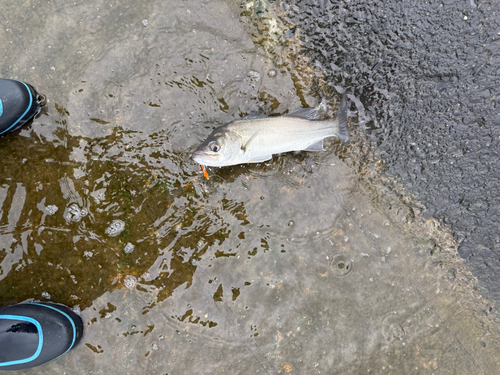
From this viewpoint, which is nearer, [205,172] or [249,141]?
[249,141]

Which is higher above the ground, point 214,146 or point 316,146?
point 214,146

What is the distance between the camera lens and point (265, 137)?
3.10 m

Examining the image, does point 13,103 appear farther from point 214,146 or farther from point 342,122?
point 342,122

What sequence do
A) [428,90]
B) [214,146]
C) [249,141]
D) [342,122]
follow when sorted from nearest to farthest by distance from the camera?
[214,146] < [249,141] < [342,122] < [428,90]

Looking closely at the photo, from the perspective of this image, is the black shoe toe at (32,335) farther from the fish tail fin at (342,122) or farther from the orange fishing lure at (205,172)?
the fish tail fin at (342,122)

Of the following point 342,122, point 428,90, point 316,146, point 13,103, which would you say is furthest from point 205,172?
point 428,90

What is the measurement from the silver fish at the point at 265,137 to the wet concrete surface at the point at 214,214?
25cm

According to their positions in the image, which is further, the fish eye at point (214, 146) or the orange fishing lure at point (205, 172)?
the orange fishing lure at point (205, 172)

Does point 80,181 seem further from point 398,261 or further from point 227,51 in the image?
point 398,261

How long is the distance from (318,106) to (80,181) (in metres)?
2.90

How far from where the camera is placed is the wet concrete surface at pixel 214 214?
332 centimetres

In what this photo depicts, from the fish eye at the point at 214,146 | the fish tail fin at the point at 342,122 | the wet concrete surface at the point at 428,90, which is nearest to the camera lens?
the fish eye at the point at 214,146

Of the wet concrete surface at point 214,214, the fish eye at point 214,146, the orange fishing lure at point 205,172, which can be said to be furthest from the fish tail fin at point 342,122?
the orange fishing lure at point 205,172

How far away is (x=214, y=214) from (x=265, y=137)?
1067mm
